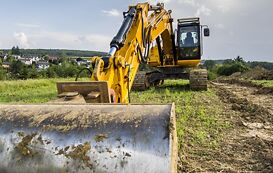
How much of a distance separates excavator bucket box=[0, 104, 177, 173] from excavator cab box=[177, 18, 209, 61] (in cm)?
1032

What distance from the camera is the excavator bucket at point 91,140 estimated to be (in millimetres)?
2754

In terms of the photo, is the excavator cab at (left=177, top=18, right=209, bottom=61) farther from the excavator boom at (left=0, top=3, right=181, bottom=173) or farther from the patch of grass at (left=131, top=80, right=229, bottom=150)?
the excavator boom at (left=0, top=3, right=181, bottom=173)

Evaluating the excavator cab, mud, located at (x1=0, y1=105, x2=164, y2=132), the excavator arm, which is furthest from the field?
the excavator cab

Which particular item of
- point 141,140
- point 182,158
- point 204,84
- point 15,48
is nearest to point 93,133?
point 141,140

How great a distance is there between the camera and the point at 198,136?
18.3 ft

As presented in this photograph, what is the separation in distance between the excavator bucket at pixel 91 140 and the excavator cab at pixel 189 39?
33.8 ft

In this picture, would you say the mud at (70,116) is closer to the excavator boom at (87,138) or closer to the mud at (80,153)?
the excavator boom at (87,138)

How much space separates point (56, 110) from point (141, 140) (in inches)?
36.4

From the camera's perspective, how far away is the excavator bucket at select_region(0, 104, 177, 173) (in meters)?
2.75

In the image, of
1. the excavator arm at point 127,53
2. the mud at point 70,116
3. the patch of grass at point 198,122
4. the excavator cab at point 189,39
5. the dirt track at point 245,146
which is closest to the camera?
the mud at point 70,116

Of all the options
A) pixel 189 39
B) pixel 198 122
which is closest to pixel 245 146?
pixel 198 122

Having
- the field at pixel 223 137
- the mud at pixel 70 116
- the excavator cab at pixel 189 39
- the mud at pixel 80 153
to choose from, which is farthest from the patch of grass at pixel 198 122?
the excavator cab at pixel 189 39

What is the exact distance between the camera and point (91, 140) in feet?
9.55

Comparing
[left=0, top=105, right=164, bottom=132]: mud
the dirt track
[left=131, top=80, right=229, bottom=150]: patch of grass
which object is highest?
[left=0, top=105, right=164, bottom=132]: mud
